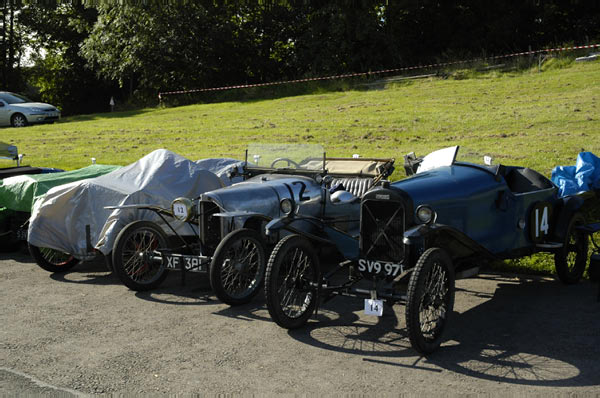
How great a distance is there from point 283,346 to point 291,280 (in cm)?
67

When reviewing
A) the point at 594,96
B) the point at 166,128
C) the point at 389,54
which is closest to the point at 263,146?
the point at 594,96

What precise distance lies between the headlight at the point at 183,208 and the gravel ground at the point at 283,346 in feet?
2.69

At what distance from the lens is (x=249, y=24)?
32.9 m

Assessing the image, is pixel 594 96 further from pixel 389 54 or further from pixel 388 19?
pixel 388 19

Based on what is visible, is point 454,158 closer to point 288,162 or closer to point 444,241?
point 444,241

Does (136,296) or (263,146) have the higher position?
(263,146)

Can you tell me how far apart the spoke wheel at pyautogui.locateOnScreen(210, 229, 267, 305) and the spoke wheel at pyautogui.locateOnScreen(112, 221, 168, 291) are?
0.91m

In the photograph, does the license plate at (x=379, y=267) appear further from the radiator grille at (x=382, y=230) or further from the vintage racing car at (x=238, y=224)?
the vintage racing car at (x=238, y=224)

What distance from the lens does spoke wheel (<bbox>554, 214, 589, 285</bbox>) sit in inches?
280

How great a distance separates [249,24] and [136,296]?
2749 centimetres

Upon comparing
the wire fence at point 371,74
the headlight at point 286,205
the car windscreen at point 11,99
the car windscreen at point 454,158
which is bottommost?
the headlight at point 286,205

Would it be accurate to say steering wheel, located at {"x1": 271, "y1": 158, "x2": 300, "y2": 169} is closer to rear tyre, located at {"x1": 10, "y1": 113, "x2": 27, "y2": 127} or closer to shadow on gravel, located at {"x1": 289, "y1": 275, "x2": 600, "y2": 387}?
shadow on gravel, located at {"x1": 289, "y1": 275, "x2": 600, "y2": 387}

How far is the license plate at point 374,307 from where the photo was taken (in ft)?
17.7

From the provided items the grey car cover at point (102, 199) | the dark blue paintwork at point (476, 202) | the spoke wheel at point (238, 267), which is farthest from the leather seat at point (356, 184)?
the spoke wheel at point (238, 267)
